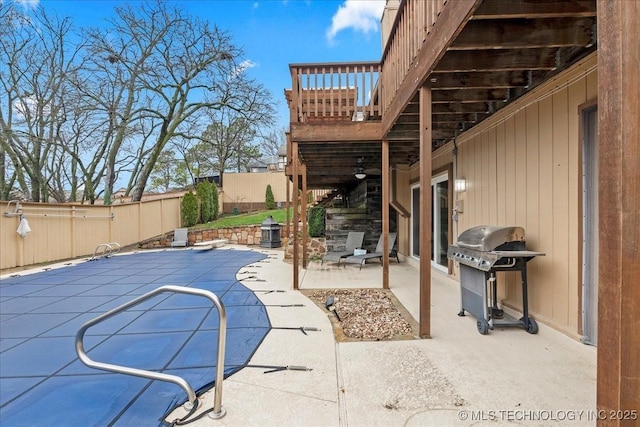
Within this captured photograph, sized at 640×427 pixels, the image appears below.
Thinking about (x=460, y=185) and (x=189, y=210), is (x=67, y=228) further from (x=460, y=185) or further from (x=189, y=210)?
(x=460, y=185)

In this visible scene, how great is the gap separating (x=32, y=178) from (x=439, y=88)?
15.5m

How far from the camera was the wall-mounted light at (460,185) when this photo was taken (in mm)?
4891

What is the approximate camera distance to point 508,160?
148 inches

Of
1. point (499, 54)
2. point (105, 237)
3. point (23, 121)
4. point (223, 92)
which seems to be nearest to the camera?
point (499, 54)

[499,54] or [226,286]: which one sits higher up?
[499,54]

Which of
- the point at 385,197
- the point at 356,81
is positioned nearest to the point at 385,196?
the point at 385,197

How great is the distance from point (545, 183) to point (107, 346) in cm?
452

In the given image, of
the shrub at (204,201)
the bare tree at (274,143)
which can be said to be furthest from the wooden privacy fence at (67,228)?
the bare tree at (274,143)

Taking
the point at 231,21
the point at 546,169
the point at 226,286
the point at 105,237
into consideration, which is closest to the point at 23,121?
the point at 105,237

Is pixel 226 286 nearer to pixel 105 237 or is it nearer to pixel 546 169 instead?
pixel 546 169

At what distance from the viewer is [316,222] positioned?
1086 centimetres

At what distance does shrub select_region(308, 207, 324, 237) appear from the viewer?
35.3ft

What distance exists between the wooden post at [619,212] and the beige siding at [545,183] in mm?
1956

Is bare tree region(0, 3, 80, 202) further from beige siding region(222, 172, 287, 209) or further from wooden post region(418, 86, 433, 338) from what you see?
wooden post region(418, 86, 433, 338)
